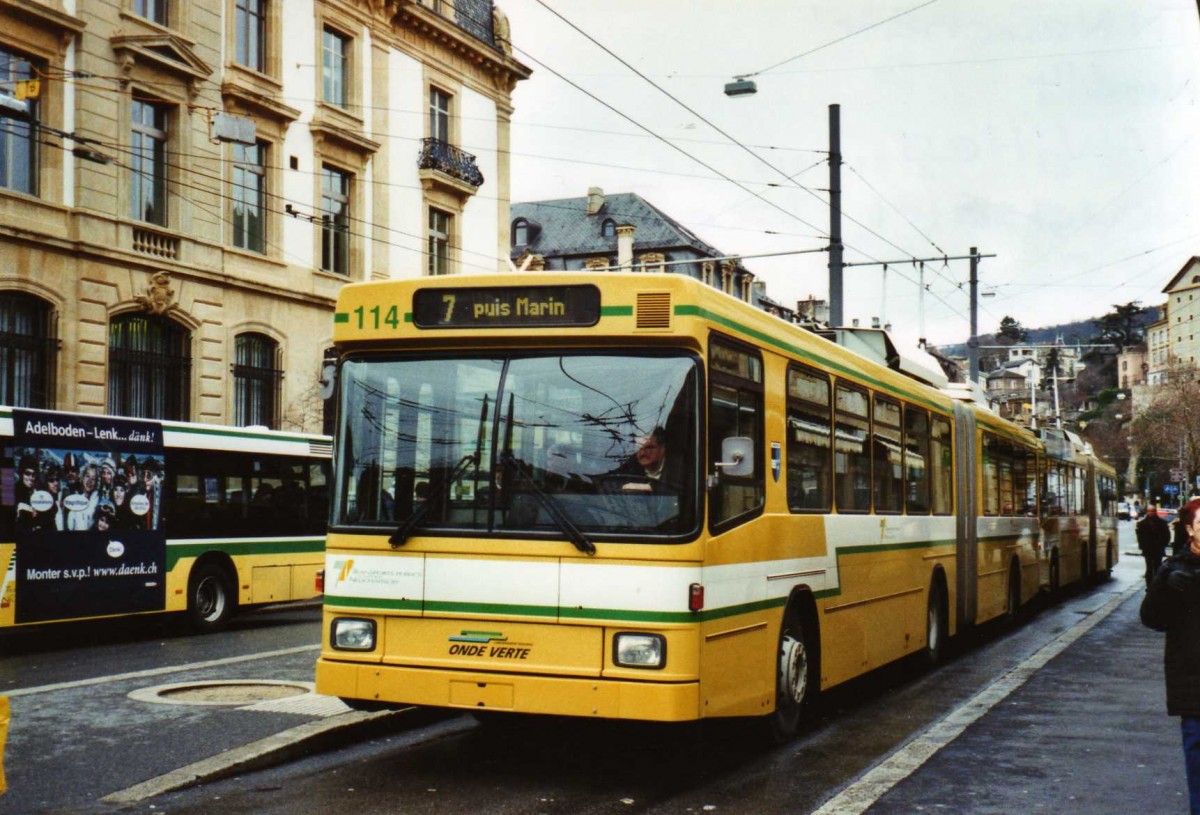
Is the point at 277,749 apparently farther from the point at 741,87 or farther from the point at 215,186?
the point at 215,186

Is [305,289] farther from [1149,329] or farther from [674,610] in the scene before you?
[1149,329]

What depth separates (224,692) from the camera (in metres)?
10.7

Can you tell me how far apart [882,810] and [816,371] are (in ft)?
11.4

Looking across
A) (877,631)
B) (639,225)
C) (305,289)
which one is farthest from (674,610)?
(639,225)

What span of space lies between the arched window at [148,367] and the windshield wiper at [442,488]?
719 inches

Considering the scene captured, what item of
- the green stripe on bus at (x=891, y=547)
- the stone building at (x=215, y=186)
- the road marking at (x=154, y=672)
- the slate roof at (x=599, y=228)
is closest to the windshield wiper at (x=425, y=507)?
the green stripe on bus at (x=891, y=547)

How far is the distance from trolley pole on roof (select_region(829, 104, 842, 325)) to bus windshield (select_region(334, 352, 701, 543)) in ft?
43.5

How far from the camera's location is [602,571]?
727 centimetres

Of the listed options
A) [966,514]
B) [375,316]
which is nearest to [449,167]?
[966,514]

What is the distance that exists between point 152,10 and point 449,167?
981 cm

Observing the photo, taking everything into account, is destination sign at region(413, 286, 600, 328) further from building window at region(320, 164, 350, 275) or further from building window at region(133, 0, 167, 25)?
building window at region(320, 164, 350, 275)

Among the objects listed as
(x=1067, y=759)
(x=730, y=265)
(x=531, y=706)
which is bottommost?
(x=1067, y=759)

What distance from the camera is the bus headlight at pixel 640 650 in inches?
283

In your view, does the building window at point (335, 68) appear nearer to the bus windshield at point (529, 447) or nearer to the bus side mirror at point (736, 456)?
the bus windshield at point (529, 447)
